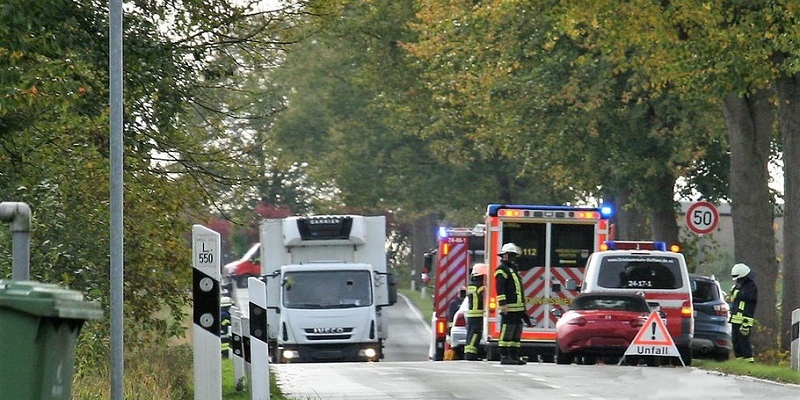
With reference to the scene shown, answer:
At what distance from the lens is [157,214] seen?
19406 millimetres

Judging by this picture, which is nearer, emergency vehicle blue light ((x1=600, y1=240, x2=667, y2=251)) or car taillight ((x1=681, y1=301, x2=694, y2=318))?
car taillight ((x1=681, y1=301, x2=694, y2=318))

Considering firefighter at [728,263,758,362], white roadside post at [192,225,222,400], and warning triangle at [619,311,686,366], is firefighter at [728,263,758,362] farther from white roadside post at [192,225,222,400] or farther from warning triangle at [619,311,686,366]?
white roadside post at [192,225,222,400]

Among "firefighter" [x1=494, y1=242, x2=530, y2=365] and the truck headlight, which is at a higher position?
"firefighter" [x1=494, y1=242, x2=530, y2=365]

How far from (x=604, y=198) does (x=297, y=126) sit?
81.2 ft

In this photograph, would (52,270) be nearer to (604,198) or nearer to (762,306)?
(762,306)

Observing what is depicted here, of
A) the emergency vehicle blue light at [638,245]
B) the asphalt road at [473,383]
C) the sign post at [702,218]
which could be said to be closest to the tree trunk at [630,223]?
the sign post at [702,218]

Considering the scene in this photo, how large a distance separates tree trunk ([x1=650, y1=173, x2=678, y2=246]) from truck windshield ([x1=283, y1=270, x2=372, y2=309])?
25.1 feet

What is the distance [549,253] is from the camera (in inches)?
1109

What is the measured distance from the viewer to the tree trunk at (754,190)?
97.6ft

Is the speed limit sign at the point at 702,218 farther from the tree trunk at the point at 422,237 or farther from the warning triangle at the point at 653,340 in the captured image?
the tree trunk at the point at 422,237

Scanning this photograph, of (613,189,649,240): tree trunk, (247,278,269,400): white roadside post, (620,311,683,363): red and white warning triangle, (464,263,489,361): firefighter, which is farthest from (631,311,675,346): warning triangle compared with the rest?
(613,189,649,240): tree trunk

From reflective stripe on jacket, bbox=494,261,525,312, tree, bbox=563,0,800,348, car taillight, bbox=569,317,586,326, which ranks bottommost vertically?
car taillight, bbox=569,317,586,326

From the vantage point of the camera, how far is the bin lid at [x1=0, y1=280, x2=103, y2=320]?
768 centimetres

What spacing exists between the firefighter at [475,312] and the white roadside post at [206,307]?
1441 centimetres
